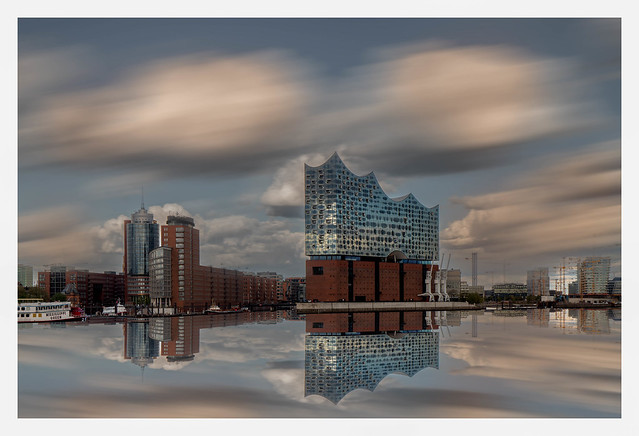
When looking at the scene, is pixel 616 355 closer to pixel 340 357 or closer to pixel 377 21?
pixel 340 357

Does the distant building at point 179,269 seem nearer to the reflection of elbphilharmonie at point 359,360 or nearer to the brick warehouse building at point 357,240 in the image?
the brick warehouse building at point 357,240

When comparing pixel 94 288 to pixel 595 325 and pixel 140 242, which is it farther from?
pixel 595 325

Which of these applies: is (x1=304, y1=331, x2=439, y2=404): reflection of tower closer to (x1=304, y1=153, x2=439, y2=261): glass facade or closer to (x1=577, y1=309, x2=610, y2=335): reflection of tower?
(x1=577, y1=309, x2=610, y2=335): reflection of tower

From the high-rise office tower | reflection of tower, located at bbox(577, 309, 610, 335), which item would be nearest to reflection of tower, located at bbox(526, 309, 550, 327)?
reflection of tower, located at bbox(577, 309, 610, 335)

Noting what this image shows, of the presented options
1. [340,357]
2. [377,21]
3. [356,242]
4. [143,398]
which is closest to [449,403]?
[143,398]

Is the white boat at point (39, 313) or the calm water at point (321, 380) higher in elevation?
the calm water at point (321, 380)

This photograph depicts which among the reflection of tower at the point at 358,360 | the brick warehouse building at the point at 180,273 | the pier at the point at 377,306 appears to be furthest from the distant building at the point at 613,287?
the reflection of tower at the point at 358,360
